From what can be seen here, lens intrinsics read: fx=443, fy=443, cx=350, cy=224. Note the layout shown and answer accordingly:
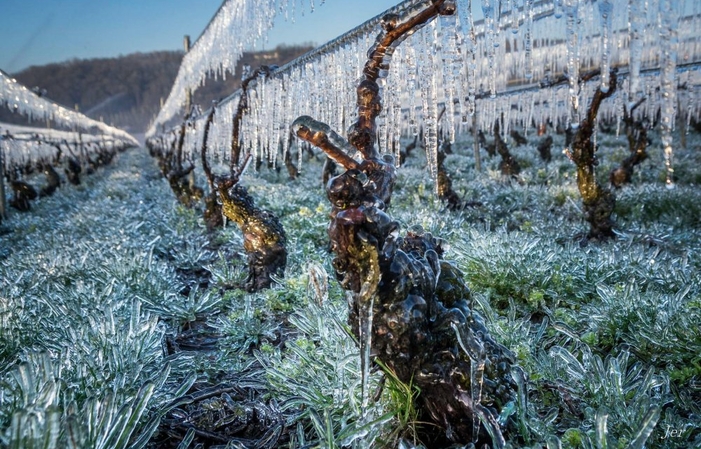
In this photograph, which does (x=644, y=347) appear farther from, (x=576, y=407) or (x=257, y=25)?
(x=257, y=25)

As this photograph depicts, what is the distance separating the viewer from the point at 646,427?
5.04 ft

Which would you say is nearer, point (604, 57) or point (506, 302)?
point (604, 57)

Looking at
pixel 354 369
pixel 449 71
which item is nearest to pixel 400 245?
pixel 354 369

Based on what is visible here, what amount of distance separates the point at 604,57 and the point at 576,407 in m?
1.70

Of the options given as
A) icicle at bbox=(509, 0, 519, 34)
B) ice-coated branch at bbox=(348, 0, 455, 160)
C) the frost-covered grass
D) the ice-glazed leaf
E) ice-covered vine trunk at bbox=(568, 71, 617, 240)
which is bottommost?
the frost-covered grass

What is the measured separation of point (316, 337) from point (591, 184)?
4.45 meters

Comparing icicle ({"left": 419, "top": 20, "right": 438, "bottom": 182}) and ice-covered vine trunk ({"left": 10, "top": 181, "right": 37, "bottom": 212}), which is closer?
icicle ({"left": 419, "top": 20, "right": 438, "bottom": 182})

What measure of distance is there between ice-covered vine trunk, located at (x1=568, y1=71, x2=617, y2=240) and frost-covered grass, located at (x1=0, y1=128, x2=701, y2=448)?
0.32 m

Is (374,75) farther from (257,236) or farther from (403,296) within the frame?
(257,236)

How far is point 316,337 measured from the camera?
10.1ft

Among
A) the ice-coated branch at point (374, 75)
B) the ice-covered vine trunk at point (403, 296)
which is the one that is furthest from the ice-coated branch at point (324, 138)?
the ice-coated branch at point (374, 75)

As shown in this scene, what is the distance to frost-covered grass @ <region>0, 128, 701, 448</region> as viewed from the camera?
1.87 meters

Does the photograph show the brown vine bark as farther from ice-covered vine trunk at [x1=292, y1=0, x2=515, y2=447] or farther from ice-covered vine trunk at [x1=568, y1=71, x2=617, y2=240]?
ice-covered vine trunk at [x1=568, y1=71, x2=617, y2=240]

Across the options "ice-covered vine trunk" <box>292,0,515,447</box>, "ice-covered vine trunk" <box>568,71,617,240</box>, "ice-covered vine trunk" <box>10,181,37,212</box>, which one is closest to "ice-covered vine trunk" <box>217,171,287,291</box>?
"ice-covered vine trunk" <box>292,0,515,447</box>
